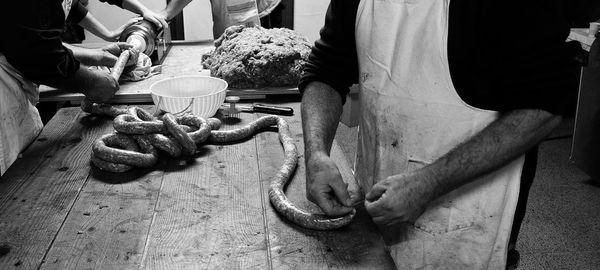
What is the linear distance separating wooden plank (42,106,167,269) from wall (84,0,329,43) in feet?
11.0

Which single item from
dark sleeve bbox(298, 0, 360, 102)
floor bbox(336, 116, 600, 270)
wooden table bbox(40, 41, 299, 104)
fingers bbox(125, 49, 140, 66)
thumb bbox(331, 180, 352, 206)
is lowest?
floor bbox(336, 116, 600, 270)

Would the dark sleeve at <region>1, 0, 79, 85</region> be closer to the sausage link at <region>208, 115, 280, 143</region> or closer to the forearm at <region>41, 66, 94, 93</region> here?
the forearm at <region>41, 66, 94, 93</region>

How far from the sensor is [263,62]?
249 cm

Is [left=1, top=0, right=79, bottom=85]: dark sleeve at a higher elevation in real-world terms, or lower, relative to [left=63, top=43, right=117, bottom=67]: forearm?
higher

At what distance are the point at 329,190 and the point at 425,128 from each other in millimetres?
303

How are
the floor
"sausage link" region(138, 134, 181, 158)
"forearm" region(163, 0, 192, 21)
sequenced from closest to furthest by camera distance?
1. "sausage link" region(138, 134, 181, 158)
2. the floor
3. "forearm" region(163, 0, 192, 21)

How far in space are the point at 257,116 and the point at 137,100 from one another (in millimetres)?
613

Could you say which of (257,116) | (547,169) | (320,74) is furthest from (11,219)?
(547,169)

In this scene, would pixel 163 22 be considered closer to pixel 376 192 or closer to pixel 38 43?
pixel 38 43

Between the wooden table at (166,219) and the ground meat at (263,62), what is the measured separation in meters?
0.66

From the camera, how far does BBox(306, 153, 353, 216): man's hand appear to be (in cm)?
140

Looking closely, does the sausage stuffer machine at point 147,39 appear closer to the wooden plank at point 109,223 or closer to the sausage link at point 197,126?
the sausage link at point 197,126

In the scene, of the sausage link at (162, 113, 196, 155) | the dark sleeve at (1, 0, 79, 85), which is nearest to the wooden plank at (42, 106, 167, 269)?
the sausage link at (162, 113, 196, 155)

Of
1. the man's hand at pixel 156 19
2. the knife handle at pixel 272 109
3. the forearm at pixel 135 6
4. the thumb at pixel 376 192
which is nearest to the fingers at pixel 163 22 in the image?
the man's hand at pixel 156 19
